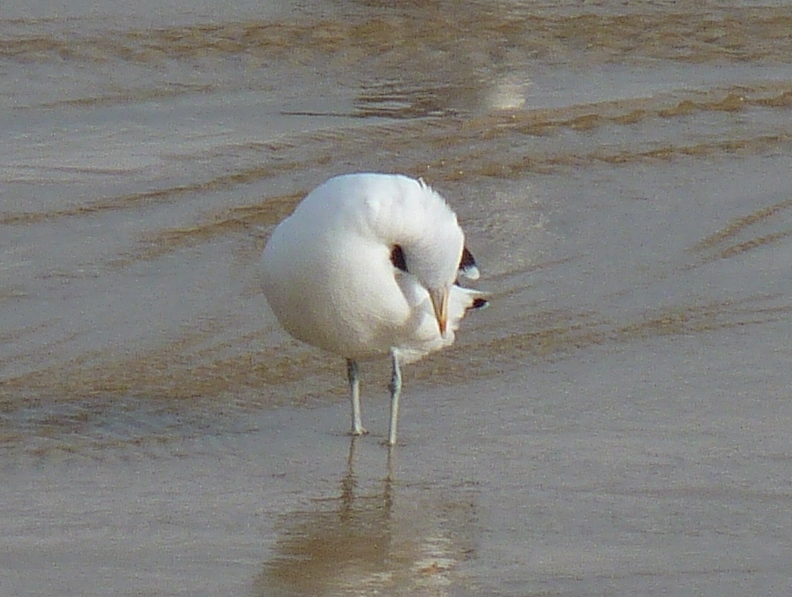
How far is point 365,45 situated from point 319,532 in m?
7.14

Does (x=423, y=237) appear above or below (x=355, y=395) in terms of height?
above

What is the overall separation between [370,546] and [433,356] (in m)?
1.79

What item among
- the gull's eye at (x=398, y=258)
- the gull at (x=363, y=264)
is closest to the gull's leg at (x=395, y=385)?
the gull at (x=363, y=264)

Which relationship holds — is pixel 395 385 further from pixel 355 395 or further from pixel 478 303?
pixel 478 303

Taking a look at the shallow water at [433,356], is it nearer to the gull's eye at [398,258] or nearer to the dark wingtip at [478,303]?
the dark wingtip at [478,303]

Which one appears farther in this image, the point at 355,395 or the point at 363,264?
the point at 355,395

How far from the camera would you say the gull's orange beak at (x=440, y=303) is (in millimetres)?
4926

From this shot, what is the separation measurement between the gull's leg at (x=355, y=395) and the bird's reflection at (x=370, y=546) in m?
0.45

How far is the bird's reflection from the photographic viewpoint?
3840mm

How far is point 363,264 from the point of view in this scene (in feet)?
15.7

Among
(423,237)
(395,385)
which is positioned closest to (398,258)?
(423,237)

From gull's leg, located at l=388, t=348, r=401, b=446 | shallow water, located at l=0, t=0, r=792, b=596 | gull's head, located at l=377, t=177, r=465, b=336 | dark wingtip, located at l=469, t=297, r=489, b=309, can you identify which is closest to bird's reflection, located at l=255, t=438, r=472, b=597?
shallow water, located at l=0, t=0, r=792, b=596

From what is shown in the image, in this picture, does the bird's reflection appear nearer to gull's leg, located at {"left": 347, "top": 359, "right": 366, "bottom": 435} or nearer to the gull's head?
gull's leg, located at {"left": 347, "top": 359, "right": 366, "bottom": 435}

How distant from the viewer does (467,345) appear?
6031 mm
